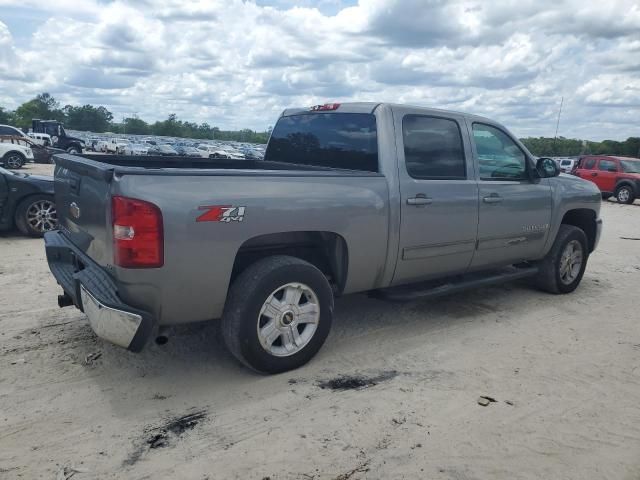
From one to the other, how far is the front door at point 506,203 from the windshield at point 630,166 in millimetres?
16759

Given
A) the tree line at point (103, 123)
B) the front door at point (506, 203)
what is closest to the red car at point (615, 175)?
the front door at point (506, 203)

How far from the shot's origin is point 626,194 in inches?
758

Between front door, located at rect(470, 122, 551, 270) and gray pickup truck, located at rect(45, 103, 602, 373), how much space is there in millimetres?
17

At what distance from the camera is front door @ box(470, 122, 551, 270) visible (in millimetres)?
4883

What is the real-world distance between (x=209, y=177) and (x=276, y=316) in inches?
40.7

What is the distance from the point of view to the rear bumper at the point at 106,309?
3.02m

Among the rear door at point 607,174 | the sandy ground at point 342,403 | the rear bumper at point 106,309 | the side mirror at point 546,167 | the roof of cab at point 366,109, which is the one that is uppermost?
the roof of cab at point 366,109

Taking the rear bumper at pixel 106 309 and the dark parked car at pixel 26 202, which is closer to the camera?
the rear bumper at pixel 106 309

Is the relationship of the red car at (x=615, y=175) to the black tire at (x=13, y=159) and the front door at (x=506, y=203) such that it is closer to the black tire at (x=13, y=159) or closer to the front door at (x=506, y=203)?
the front door at (x=506, y=203)

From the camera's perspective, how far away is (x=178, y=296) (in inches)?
125

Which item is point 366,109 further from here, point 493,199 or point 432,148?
point 493,199

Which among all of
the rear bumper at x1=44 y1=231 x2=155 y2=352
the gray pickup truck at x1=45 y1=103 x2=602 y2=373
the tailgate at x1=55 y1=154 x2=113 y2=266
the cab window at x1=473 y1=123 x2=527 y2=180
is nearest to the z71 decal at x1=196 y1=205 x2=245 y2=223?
the gray pickup truck at x1=45 y1=103 x2=602 y2=373

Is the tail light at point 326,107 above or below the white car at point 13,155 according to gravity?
above

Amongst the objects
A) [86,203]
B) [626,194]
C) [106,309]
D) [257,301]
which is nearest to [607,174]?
[626,194]
